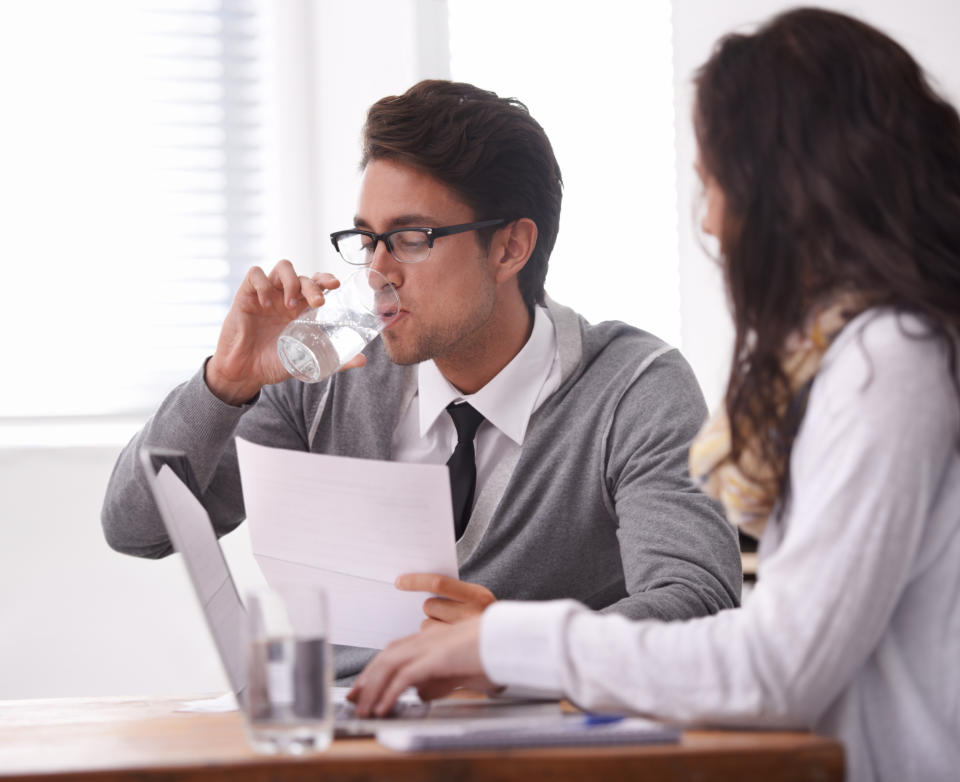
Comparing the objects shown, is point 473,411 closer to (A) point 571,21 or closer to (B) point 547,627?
(B) point 547,627

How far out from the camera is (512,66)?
116 inches

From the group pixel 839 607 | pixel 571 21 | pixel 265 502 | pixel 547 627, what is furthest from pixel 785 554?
pixel 571 21

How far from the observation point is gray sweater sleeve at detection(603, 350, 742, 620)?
4.16 ft

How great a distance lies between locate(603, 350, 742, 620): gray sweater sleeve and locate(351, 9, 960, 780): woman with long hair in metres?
0.36

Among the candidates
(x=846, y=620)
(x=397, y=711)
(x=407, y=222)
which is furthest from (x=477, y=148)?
(x=846, y=620)

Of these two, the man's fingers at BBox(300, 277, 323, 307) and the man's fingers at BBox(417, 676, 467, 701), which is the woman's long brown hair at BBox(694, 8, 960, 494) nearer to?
the man's fingers at BBox(417, 676, 467, 701)

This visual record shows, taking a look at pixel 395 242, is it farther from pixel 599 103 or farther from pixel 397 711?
pixel 599 103

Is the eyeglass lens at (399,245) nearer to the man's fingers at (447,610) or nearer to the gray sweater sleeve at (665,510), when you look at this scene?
the gray sweater sleeve at (665,510)

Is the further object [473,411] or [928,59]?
[928,59]

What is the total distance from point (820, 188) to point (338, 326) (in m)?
0.89

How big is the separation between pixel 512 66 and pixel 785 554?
243 cm

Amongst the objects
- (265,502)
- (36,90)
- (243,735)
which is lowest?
(243,735)

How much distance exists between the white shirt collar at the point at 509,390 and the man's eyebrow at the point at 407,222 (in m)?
0.23

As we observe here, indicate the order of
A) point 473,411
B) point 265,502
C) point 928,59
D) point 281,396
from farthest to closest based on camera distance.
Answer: point 928,59
point 281,396
point 473,411
point 265,502
